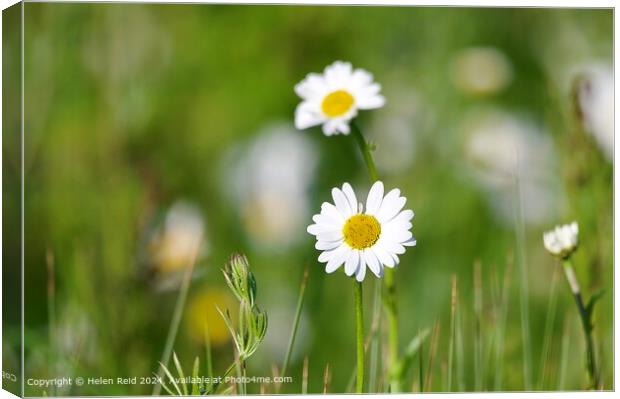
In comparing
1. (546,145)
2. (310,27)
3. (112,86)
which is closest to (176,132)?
(112,86)

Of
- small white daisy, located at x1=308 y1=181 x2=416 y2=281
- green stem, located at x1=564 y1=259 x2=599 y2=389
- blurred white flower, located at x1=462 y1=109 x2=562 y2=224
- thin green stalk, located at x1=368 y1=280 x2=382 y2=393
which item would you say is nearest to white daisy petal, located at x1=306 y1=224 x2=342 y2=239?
small white daisy, located at x1=308 y1=181 x2=416 y2=281

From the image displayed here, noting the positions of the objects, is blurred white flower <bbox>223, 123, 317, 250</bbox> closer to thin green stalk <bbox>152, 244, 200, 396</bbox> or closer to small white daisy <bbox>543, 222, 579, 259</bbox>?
thin green stalk <bbox>152, 244, 200, 396</bbox>

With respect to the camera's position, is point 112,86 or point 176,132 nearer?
point 112,86

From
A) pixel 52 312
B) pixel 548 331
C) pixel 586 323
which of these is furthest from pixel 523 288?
pixel 52 312

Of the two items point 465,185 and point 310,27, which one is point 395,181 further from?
point 310,27

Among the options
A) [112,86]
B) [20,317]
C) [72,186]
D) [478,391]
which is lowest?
[478,391]

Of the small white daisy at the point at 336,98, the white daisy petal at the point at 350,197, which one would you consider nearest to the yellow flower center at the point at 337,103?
the small white daisy at the point at 336,98
